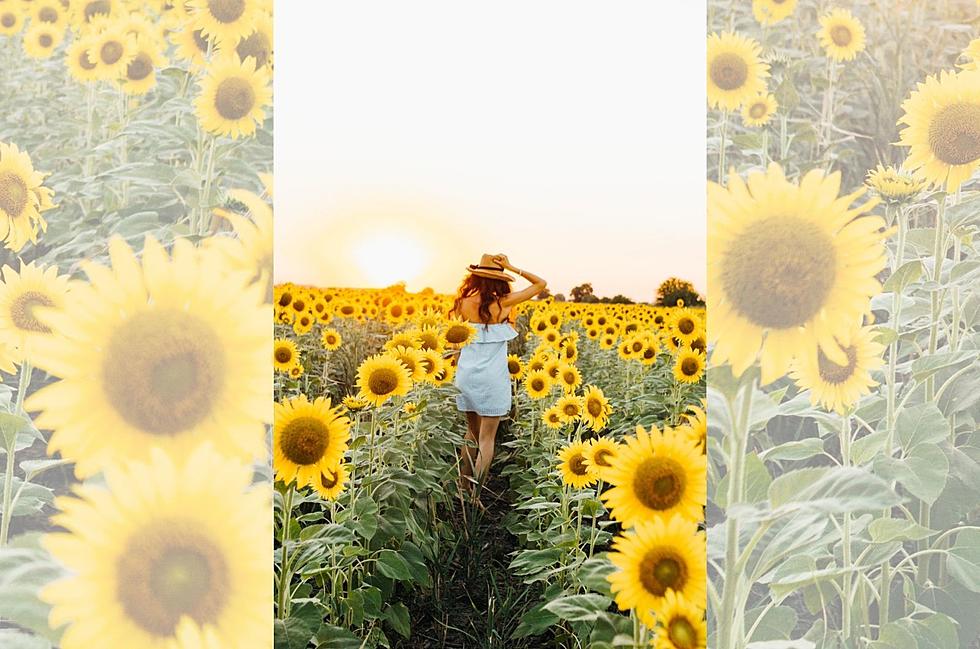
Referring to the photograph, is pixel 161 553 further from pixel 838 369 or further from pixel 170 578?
pixel 838 369

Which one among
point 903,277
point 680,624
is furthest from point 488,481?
point 903,277

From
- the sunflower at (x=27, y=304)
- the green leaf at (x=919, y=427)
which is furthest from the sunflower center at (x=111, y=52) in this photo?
the green leaf at (x=919, y=427)

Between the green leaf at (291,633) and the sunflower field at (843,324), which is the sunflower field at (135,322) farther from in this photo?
the sunflower field at (843,324)

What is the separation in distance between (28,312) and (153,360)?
20 centimetres

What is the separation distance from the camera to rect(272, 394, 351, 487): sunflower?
145 centimetres

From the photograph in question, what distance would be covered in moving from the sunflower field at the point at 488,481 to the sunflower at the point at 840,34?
0.74 m

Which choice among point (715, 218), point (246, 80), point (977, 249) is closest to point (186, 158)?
point (246, 80)

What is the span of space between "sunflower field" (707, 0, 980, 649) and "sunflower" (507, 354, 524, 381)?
3.04ft

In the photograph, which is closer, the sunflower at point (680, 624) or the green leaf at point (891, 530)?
the green leaf at point (891, 530)

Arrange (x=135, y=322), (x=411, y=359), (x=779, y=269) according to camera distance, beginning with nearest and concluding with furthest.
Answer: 1. (x=135, y=322)
2. (x=779, y=269)
3. (x=411, y=359)

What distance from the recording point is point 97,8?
1.09 meters

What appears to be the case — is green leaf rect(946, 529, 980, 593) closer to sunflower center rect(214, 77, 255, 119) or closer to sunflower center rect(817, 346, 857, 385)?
sunflower center rect(817, 346, 857, 385)

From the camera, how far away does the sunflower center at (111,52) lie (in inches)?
42.8

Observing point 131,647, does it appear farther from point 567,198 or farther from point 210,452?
point 567,198
